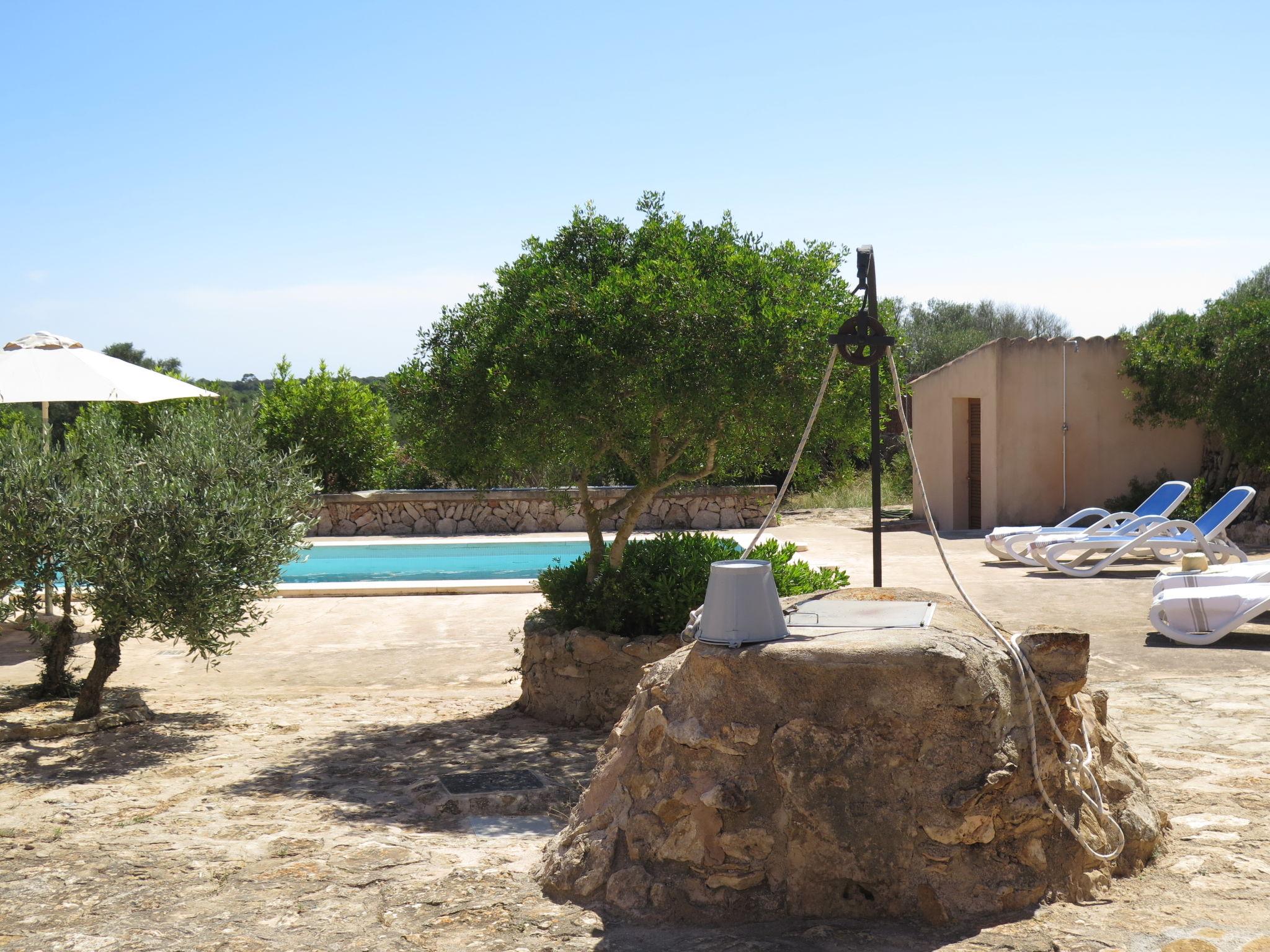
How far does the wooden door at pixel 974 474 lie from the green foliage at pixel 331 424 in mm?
11172

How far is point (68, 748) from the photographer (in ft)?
21.9

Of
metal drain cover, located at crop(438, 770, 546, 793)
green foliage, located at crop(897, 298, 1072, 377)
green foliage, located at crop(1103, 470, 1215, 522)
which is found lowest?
metal drain cover, located at crop(438, 770, 546, 793)

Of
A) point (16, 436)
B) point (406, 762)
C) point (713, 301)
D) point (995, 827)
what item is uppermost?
point (713, 301)

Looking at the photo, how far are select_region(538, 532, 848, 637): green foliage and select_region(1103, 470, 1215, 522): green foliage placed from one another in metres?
12.6

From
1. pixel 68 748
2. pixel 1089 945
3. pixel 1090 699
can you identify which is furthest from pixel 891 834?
pixel 68 748

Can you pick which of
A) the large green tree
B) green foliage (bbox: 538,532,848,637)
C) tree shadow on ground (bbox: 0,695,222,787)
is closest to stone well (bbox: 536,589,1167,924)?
the large green tree

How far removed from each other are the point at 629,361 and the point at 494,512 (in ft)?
47.1

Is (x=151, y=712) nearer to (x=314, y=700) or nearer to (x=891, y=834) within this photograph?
(x=314, y=700)

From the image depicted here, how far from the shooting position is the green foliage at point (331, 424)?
20.5m

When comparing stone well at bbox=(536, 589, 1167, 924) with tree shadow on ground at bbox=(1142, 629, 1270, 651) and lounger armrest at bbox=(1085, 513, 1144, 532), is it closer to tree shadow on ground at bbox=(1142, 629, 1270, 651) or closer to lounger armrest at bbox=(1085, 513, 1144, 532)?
tree shadow on ground at bbox=(1142, 629, 1270, 651)

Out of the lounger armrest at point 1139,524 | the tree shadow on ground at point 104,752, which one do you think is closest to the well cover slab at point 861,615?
the tree shadow on ground at point 104,752

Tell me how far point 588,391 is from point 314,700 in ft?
11.8

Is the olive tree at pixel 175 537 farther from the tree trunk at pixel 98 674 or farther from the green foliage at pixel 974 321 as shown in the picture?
the green foliage at pixel 974 321

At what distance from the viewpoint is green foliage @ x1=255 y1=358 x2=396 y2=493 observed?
20.5 metres
